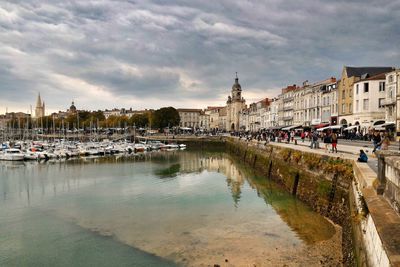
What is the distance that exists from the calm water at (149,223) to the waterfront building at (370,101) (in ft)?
67.1

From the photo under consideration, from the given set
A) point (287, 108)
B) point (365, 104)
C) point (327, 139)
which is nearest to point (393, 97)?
point (365, 104)

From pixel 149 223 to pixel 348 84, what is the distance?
37.2 meters

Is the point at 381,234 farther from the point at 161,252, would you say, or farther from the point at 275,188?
the point at 275,188

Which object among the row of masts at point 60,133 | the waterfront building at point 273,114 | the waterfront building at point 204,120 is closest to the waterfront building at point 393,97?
the waterfront building at point 273,114

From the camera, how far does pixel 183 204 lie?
19.0 m

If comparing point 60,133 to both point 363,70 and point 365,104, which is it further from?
point 365,104

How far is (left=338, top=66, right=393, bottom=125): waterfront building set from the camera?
141ft

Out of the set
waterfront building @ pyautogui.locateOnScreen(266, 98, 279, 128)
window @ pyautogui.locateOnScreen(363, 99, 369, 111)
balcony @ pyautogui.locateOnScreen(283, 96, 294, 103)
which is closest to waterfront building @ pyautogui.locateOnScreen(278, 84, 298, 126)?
balcony @ pyautogui.locateOnScreen(283, 96, 294, 103)

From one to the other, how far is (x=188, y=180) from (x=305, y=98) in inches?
1492

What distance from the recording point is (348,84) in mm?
43688

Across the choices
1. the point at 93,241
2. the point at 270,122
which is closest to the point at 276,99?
the point at 270,122

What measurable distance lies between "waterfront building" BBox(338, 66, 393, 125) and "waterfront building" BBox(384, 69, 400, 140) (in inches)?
287

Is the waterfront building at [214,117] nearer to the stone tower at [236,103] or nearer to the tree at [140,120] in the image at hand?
the stone tower at [236,103]

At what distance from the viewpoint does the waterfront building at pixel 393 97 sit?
32.6m
